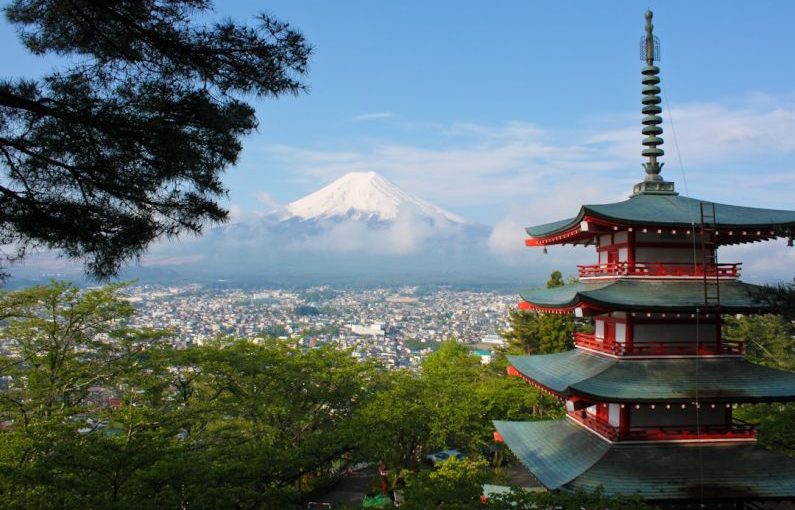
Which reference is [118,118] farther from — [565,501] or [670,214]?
[670,214]

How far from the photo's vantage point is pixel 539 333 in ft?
98.6

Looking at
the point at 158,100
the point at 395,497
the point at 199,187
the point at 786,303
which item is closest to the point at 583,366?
the point at 786,303

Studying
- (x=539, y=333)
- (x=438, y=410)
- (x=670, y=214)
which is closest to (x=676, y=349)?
(x=670, y=214)

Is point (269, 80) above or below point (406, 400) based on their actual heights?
above

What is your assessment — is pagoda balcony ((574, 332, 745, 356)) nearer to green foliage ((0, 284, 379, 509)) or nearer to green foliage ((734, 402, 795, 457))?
green foliage ((734, 402, 795, 457))

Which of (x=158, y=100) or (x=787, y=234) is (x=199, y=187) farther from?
(x=787, y=234)

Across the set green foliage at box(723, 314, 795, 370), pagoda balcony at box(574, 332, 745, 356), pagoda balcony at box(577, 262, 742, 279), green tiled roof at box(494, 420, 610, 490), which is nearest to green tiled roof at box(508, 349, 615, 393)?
pagoda balcony at box(574, 332, 745, 356)

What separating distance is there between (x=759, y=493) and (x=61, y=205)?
11.4 meters

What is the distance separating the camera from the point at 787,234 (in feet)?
28.8

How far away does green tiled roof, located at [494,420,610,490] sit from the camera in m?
10.4

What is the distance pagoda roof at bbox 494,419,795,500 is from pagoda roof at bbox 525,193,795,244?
428 cm

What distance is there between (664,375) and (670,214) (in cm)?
330

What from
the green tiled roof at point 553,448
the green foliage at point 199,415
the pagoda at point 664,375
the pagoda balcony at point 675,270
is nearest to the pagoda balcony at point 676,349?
the pagoda at point 664,375

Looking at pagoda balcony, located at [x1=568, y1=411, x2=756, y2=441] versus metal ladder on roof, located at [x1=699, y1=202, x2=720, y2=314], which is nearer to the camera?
pagoda balcony, located at [x1=568, y1=411, x2=756, y2=441]
